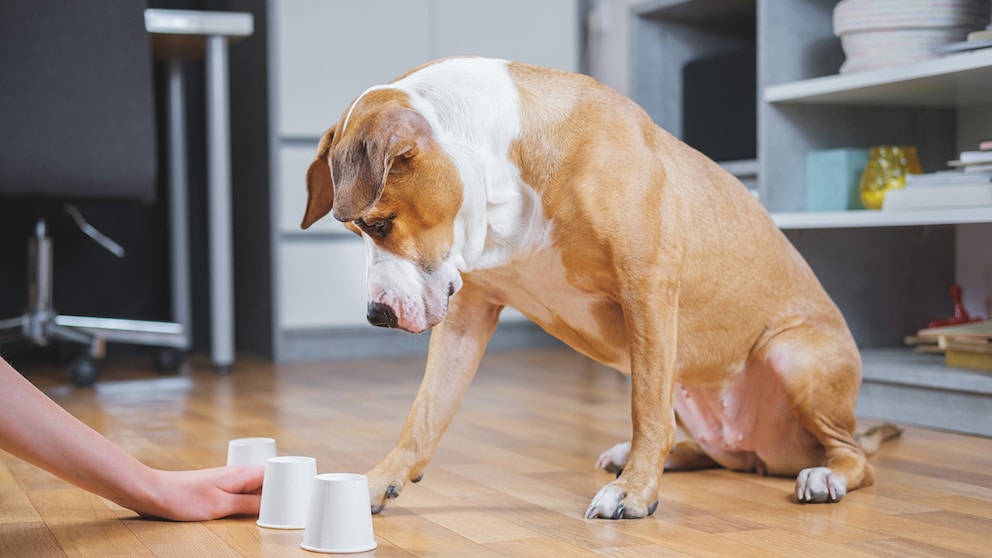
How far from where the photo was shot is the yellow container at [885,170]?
8.68ft

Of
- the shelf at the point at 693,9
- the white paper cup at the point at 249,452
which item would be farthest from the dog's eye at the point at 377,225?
the shelf at the point at 693,9

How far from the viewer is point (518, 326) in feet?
14.4

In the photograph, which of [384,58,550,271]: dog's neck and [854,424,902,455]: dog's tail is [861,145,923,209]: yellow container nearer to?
[854,424,902,455]: dog's tail

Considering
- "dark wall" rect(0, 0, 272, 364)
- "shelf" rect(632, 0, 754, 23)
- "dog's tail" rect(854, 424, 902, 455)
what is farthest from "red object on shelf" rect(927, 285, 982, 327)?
"dark wall" rect(0, 0, 272, 364)

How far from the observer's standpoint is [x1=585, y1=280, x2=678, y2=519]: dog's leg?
1.58 metres

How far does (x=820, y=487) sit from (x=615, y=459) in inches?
14.7

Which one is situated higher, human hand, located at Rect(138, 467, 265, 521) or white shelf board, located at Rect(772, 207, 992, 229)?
white shelf board, located at Rect(772, 207, 992, 229)

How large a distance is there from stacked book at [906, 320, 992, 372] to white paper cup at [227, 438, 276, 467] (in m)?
1.52

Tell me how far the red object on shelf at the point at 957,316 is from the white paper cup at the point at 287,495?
6.16ft

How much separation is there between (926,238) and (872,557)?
69.8 inches

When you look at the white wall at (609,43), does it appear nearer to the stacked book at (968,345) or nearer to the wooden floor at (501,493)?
the wooden floor at (501,493)

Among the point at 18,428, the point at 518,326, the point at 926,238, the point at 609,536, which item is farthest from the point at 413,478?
the point at 518,326

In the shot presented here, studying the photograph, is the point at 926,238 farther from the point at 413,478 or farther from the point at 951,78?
the point at 413,478

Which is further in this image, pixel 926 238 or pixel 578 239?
pixel 926 238
